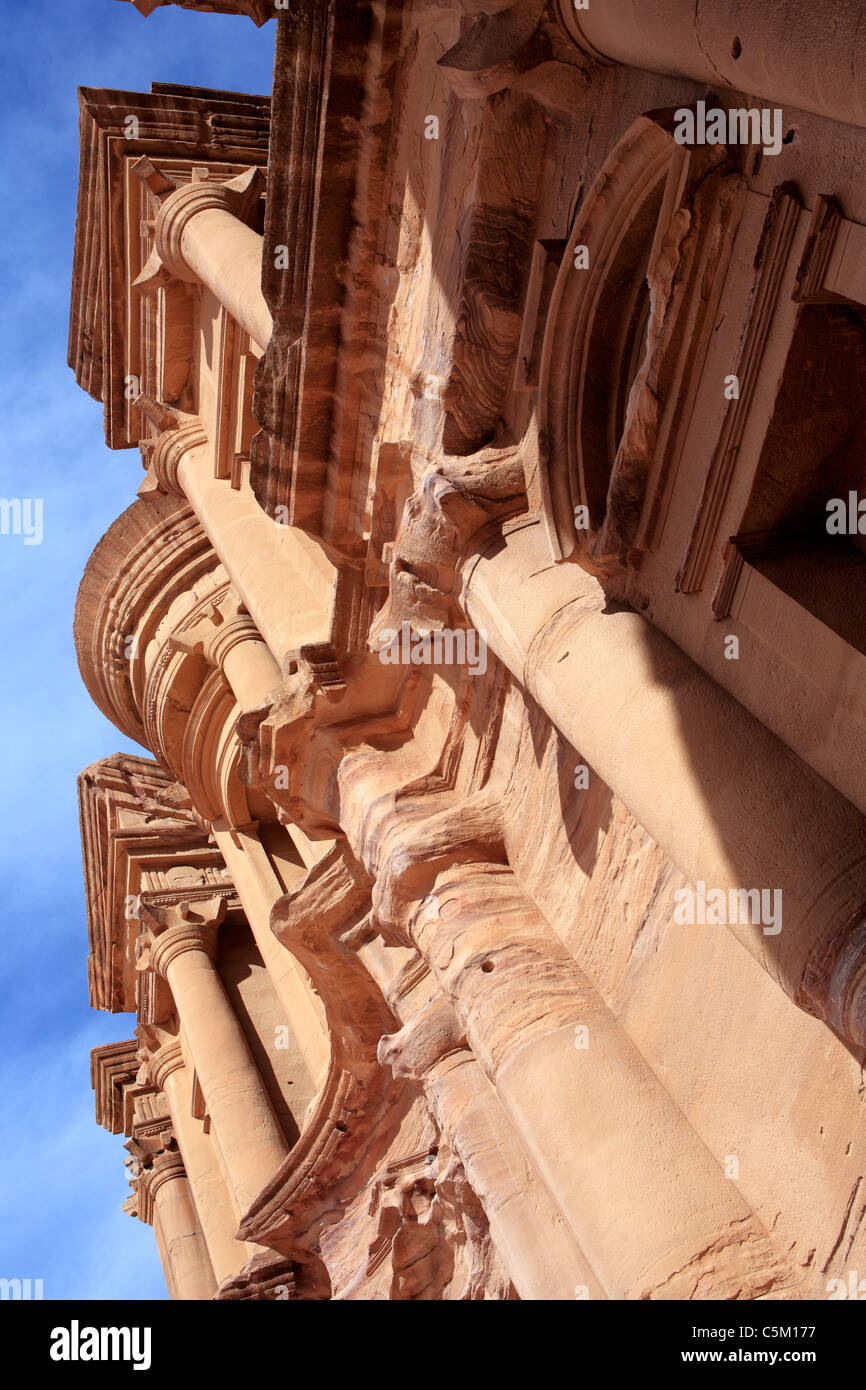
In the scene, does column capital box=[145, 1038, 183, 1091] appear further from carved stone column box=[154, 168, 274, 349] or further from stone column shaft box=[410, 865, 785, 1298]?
stone column shaft box=[410, 865, 785, 1298]

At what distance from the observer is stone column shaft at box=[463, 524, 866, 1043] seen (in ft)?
13.3

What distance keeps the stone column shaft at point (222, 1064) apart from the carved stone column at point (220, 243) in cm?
804

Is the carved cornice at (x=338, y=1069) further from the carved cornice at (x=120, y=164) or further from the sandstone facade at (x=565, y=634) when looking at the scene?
the carved cornice at (x=120, y=164)

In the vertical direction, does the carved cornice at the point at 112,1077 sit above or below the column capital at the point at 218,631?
below

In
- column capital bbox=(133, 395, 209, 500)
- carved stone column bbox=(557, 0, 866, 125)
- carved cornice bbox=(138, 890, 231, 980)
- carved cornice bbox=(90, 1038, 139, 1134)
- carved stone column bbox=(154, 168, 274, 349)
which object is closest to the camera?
carved stone column bbox=(557, 0, 866, 125)

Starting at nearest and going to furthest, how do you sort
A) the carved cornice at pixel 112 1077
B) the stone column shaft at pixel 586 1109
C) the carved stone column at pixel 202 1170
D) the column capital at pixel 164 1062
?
the stone column shaft at pixel 586 1109 → the carved stone column at pixel 202 1170 → the column capital at pixel 164 1062 → the carved cornice at pixel 112 1077

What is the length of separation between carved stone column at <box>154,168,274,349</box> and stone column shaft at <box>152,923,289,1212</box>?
8042 millimetres

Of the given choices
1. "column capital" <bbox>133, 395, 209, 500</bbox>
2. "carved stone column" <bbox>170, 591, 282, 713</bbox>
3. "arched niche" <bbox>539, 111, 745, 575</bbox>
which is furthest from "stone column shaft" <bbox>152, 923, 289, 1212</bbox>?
"arched niche" <bbox>539, 111, 745, 575</bbox>

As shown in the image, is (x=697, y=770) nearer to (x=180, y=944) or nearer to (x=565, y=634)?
(x=565, y=634)

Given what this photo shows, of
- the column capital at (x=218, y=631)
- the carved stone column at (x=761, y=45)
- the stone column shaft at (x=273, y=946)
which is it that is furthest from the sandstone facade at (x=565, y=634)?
the column capital at (x=218, y=631)

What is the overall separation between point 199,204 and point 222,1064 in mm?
9611

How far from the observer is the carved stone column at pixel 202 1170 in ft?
42.5
